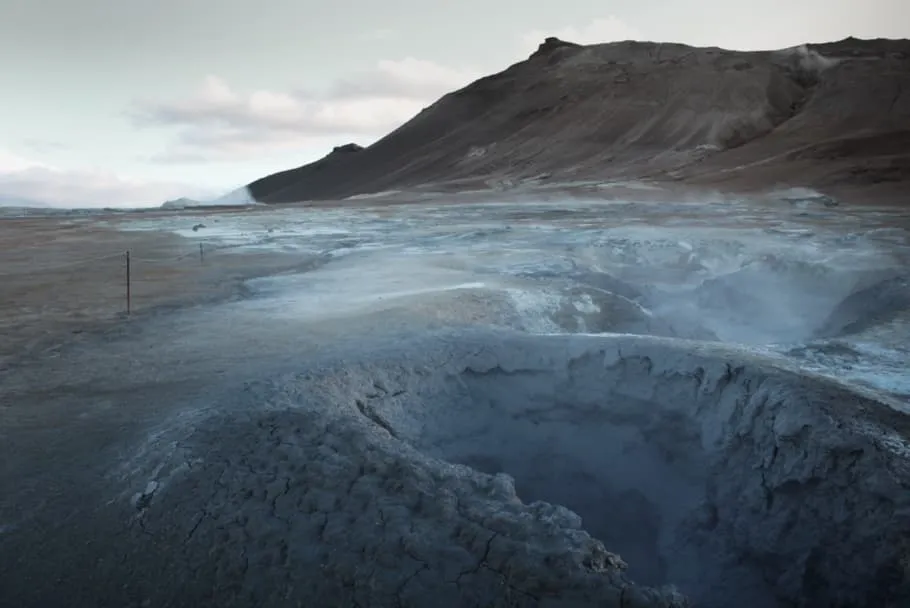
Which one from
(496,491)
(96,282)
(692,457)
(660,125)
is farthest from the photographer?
(660,125)

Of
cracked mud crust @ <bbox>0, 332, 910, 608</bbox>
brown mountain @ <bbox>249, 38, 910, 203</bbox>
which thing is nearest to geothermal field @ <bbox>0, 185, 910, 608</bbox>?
cracked mud crust @ <bbox>0, 332, 910, 608</bbox>

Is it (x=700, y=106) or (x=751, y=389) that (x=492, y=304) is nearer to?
(x=751, y=389)

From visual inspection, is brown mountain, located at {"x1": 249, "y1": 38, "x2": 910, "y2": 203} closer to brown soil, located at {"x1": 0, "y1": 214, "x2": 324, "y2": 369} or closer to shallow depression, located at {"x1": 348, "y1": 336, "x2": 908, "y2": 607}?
brown soil, located at {"x1": 0, "y1": 214, "x2": 324, "y2": 369}

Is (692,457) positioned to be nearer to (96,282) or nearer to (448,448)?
(448,448)

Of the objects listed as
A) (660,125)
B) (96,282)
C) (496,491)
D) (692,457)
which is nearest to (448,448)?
(496,491)

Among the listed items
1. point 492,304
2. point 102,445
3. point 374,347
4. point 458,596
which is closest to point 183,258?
point 492,304

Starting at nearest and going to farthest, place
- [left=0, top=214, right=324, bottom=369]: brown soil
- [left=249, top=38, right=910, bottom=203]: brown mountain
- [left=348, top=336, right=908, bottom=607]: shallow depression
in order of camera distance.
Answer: [left=348, top=336, right=908, bottom=607]: shallow depression → [left=0, top=214, right=324, bottom=369]: brown soil → [left=249, top=38, right=910, bottom=203]: brown mountain

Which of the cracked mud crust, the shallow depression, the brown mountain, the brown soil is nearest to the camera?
the cracked mud crust

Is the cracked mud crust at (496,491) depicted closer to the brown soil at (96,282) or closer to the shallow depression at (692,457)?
the shallow depression at (692,457)
